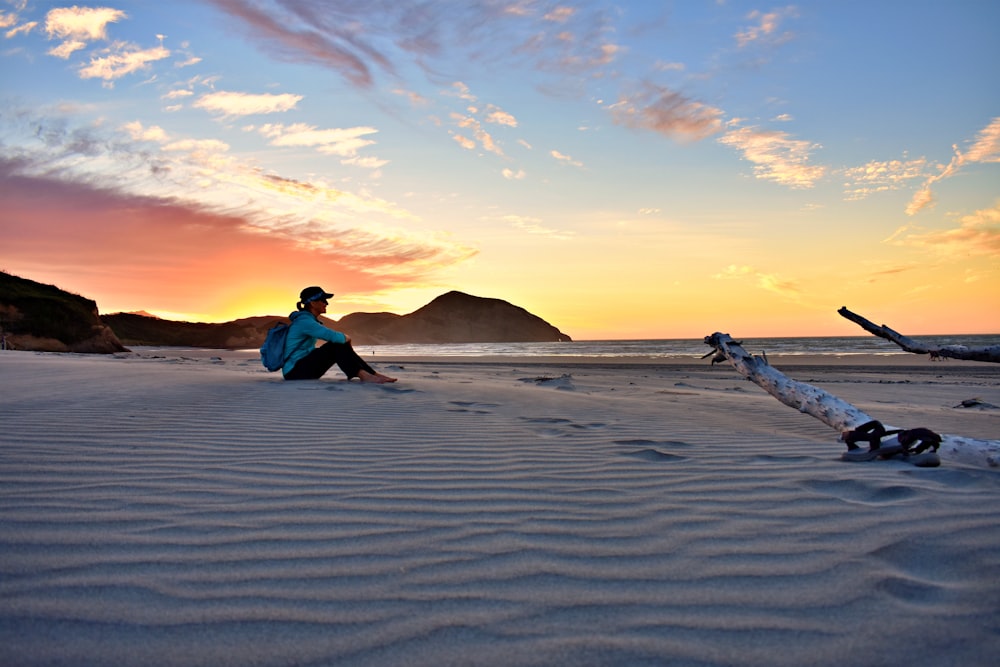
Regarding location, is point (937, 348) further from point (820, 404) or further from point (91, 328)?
point (91, 328)

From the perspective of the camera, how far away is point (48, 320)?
80.1 ft

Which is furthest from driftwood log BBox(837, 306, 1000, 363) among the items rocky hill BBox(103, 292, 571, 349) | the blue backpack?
rocky hill BBox(103, 292, 571, 349)

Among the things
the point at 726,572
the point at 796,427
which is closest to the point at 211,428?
the point at 726,572

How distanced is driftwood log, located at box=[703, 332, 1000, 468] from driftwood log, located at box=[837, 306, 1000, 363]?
2.07 ft

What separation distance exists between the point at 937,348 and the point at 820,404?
37.3 inches

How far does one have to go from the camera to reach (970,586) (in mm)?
1823

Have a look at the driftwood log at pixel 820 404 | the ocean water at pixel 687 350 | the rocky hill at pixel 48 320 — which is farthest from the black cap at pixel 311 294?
the rocky hill at pixel 48 320

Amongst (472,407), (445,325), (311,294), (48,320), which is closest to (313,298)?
(311,294)

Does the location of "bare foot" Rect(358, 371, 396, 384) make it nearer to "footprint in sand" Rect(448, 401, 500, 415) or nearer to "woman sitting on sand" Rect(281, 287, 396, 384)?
"woman sitting on sand" Rect(281, 287, 396, 384)

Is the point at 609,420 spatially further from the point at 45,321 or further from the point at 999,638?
the point at 45,321

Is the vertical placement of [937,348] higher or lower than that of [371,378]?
higher

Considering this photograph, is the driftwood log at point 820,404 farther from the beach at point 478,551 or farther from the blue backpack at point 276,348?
the blue backpack at point 276,348

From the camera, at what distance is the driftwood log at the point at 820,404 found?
3.48 m

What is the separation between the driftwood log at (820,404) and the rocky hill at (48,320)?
26.2 meters
